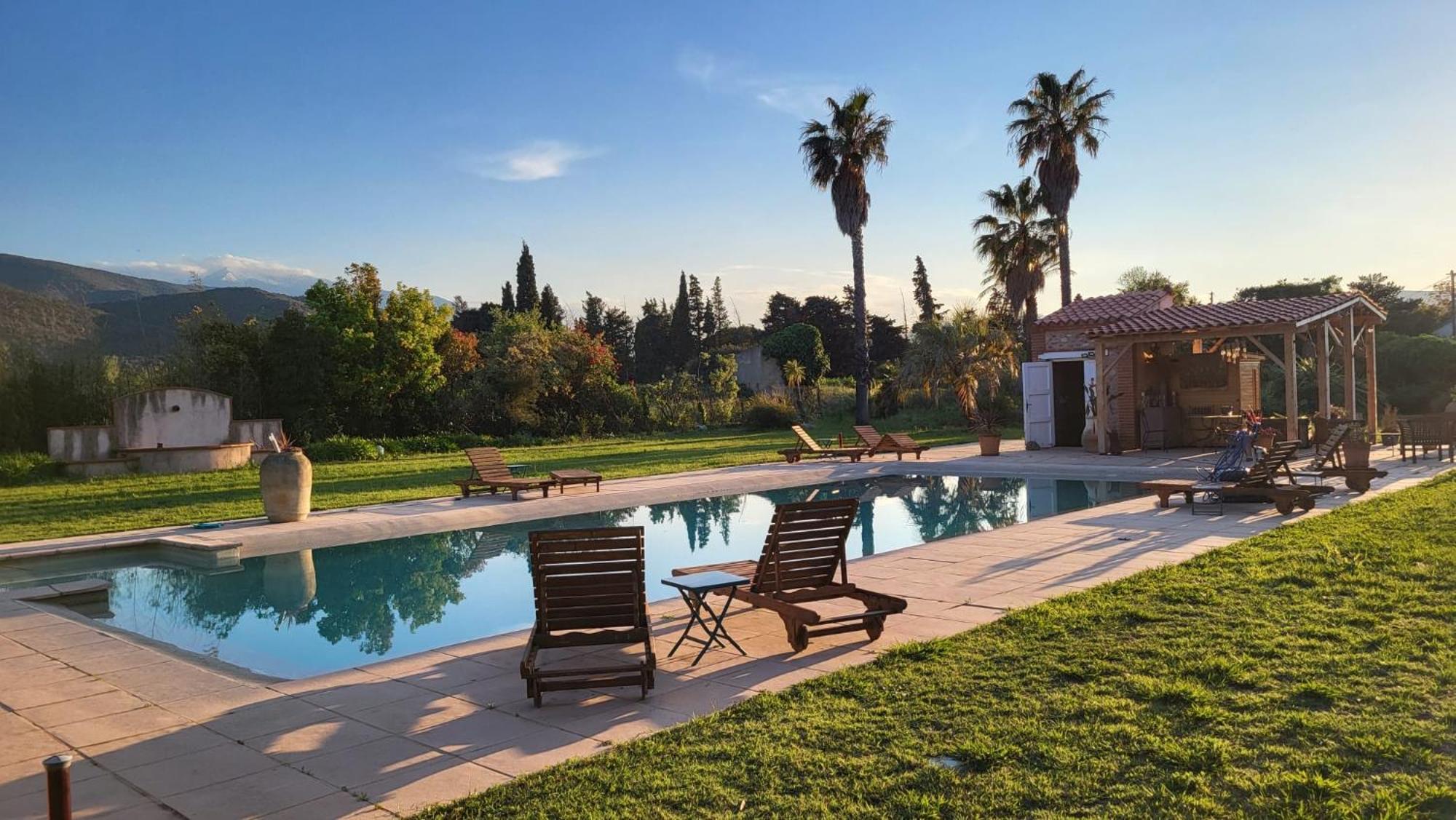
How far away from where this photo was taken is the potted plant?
1230 centimetres

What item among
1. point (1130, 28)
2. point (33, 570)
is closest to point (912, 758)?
point (33, 570)

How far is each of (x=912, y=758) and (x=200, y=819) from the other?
2.79 meters

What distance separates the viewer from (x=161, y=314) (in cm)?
3806

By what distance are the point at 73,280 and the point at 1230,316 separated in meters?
60.4

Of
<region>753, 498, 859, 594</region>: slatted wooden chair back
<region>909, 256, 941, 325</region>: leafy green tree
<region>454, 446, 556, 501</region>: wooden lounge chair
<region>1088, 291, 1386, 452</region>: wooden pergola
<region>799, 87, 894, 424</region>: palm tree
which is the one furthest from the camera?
<region>909, 256, 941, 325</region>: leafy green tree

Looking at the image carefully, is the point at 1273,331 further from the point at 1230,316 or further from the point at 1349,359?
the point at 1349,359

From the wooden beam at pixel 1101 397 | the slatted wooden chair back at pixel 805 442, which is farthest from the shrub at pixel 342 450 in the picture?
the wooden beam at pixel 1101 397

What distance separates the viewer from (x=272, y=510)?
12336 millimetres

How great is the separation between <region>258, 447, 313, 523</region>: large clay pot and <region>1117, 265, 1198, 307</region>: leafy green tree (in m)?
35.7

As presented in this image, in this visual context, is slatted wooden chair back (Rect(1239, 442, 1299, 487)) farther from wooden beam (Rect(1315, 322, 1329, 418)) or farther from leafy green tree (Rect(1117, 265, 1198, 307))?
leafy green tree (Rect(1117, 265, 1198, 307))

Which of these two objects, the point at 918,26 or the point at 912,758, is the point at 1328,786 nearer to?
the point at 912,758

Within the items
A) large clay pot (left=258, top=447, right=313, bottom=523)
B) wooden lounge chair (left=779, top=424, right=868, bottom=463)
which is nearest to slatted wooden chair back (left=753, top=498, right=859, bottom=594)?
large clay pot (left=258, top=447, right=313, bottom=523)

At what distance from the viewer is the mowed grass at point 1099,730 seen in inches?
135

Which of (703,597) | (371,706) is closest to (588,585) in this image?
(703,597)
